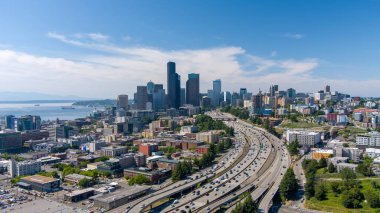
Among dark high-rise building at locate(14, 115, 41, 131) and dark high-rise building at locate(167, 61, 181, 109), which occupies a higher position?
dark high-rise building at locate(167, 61, 181, 109)

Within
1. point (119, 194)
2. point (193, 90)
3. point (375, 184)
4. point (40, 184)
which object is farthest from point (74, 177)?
point (193, 90)

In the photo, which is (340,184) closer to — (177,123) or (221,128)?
(221,128)

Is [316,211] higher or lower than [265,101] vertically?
lower

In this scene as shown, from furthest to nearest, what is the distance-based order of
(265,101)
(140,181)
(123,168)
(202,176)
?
(265,101)
(123,168)
(202,176)
(140,181)

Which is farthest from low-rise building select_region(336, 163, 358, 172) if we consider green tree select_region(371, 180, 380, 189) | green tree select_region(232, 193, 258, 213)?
green tree select_region(232, 193, 258, 213)

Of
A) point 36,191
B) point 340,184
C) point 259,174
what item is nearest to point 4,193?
point 36,191

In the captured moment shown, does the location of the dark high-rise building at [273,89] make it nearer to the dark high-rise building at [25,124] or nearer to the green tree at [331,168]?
the dark high-rise building at [25,124]

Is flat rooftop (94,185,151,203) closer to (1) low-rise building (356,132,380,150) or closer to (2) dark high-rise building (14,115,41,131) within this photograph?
(1) low-rise building (356,132,380,150)
